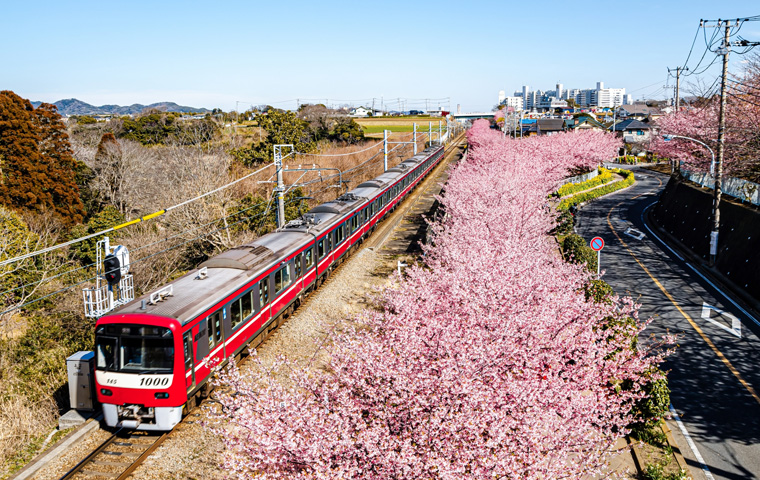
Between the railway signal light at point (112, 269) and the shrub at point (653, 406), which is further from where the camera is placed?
the railway signal light at point (112, 269)

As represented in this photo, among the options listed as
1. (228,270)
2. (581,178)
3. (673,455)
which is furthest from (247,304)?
(581,178)

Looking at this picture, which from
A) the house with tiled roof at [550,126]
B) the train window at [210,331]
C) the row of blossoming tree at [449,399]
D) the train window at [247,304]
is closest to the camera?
the row of blossoming tree at [449,399]

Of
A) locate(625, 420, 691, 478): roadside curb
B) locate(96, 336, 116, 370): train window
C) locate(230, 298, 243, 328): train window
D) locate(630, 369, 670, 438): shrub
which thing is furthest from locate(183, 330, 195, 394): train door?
locate(630, 369, 670, 438): shrub

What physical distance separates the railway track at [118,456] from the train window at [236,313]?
2779 mm

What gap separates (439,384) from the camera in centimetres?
593

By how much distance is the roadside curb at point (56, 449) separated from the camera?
8.85 metres

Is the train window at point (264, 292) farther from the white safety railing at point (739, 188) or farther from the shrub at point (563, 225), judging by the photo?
the white safety railing at point (739, 188)

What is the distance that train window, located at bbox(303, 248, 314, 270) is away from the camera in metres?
17.1

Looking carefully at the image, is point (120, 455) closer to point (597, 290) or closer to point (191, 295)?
point (191, 295)

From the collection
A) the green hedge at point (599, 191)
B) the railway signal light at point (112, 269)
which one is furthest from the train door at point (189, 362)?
the green hedge at point (599, 191)

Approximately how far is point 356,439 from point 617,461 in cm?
588

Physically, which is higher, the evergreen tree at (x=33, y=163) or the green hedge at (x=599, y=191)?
the evergreen tree at (x=33, y=163)

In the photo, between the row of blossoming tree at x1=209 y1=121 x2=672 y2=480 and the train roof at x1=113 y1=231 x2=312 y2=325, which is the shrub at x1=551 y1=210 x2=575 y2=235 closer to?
the train roof at x1=113 y1=231 x2=312 y2=325

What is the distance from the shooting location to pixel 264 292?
13750 mm
